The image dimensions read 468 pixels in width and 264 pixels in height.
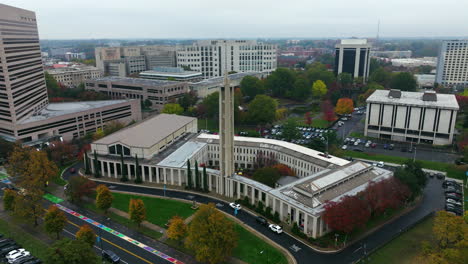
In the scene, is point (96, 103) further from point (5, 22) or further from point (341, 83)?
point (341, 83)

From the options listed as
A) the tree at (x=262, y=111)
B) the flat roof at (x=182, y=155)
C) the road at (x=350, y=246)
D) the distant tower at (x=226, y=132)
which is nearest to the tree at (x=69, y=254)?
the road at (x=350, y=246)

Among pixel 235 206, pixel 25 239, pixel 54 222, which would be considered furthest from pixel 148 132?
pixel 25 239

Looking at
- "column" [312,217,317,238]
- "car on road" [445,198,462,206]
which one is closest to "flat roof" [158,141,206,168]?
"column" [312,217,317,238]

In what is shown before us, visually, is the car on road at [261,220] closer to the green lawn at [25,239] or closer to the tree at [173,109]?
the green lawn at [25,239]

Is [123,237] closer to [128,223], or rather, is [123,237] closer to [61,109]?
[128,223]

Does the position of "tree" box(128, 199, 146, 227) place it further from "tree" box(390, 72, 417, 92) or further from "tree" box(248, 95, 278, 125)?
"tree" box(390, 72, 417, 92)

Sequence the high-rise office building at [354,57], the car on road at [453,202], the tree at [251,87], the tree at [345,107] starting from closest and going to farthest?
the car on road at [453,202]
the tree at [345,107]
the tree at [251,87]
the high-rise office building at [354,57]

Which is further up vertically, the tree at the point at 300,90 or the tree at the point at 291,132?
the tree at the point at 300,90
